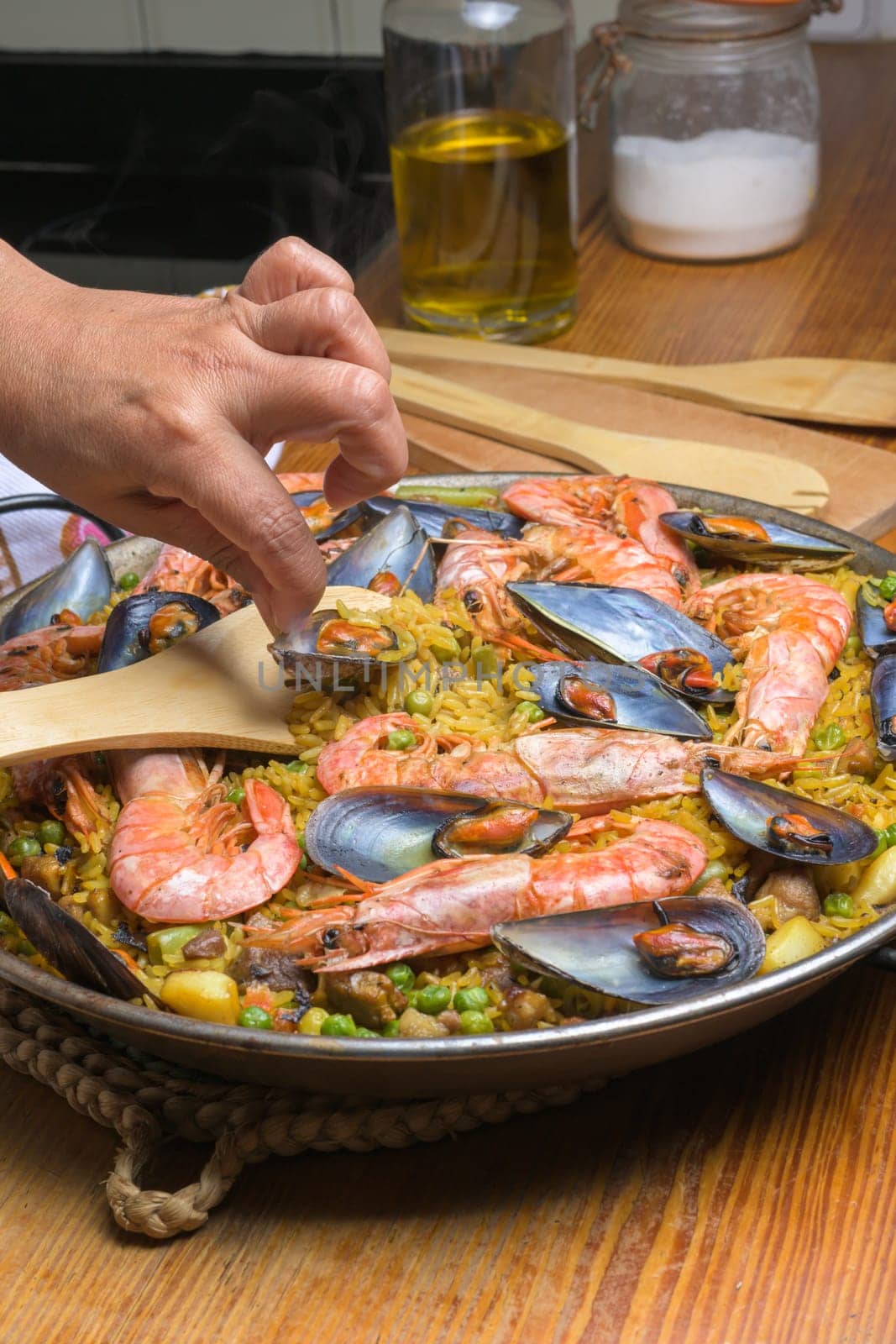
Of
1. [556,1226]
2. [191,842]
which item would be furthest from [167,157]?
[556,1226]

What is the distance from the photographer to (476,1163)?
160 centimetres

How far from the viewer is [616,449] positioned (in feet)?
9.69

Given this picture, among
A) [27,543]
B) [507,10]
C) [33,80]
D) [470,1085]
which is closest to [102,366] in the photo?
[470,1085]

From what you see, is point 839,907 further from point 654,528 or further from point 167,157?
point 167,157

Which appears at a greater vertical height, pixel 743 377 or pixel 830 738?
pixel 830 738

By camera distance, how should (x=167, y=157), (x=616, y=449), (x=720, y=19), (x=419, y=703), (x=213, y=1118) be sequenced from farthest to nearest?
(x=167, y=157)
(x=720, y=19)
(x=616, y=449)
(x=419, y=703)
(x=213, y=1118)

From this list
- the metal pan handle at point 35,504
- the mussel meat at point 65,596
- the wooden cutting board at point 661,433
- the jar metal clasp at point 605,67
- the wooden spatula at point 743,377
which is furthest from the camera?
the jar metal clasp at point 605,67

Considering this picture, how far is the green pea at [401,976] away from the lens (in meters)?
1.55

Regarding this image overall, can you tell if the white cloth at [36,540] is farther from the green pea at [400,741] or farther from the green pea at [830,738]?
the green pea at [830,738]

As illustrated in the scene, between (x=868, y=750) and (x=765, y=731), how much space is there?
0.45 feet

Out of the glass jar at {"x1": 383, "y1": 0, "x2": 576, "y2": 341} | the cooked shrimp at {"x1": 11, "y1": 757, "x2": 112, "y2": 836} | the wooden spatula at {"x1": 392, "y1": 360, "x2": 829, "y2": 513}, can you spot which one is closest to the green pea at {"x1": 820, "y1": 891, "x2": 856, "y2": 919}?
the cooked shrimp at {"x1": 11, "y1": 757, "x2": 112, "y2": 836}

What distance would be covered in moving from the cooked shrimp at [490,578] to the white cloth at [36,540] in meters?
0.84

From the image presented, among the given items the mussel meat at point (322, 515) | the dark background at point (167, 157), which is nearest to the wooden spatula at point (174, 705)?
the mussel meat at point (322, 515)

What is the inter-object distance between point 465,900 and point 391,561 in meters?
0.75
